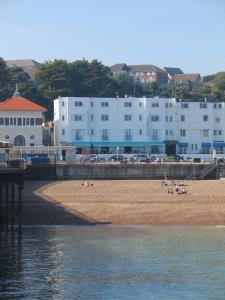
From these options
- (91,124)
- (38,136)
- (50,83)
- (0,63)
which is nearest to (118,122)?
(91,124)

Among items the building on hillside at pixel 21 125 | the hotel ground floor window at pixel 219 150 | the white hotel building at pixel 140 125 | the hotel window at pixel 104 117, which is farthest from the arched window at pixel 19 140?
the hotel ground floor window at pixel 219 150

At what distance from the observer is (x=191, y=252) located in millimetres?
46500

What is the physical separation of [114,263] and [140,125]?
246 ft

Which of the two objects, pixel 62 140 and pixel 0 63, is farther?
pixel 0 63

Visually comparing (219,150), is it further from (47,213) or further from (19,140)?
(47,213)

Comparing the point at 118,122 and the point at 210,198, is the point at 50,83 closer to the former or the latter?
the point at 118,122

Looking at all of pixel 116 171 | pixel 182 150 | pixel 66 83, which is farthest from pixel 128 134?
pixel 116 171

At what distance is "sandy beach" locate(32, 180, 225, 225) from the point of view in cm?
6100

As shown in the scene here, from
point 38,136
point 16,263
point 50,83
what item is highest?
point 50,83

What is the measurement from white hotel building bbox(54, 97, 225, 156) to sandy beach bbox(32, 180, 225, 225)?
3532cm

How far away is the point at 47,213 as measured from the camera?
6334cm

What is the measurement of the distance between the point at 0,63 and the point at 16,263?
366ft

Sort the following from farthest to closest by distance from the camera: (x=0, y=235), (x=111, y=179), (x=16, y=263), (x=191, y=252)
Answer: (x=111, y=179) → (x=0, y=235) → (x=191, y=252) → (x=16, y=263)

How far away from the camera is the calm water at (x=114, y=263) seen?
122 ft
